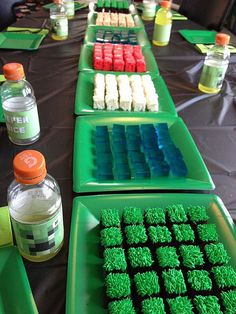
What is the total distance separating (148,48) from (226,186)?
0.84 meters

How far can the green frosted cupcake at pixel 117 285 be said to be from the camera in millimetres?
444

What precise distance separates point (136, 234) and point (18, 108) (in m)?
0.40

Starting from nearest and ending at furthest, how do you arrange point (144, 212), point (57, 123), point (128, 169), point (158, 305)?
1. point (158, 305)
2. point (144, 212)
3. point (128, 169)
4. point (57, 123)

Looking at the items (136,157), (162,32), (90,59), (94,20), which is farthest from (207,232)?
(94,20)

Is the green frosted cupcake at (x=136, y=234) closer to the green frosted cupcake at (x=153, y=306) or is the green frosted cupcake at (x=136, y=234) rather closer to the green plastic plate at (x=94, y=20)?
the green frosted cupcake at (x=153, y=306)

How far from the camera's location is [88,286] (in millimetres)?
471

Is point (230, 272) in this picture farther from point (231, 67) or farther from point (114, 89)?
point (231, 67)

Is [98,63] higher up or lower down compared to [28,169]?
lower down

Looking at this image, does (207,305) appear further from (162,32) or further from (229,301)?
(162,32)

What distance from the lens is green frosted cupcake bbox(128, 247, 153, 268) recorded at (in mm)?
482

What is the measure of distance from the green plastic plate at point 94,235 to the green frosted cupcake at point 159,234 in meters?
0.07

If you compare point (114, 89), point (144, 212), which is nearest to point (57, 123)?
point (114, 89)

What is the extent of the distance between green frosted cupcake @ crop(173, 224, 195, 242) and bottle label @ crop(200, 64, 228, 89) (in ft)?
2.02

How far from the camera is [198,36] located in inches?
57.5
